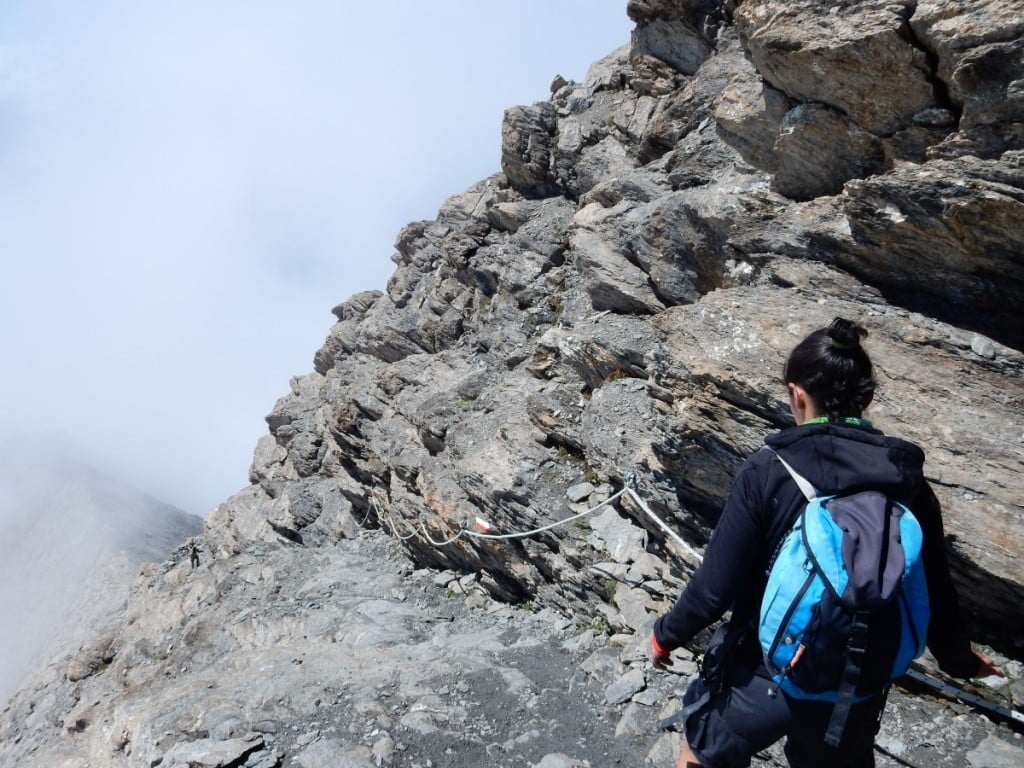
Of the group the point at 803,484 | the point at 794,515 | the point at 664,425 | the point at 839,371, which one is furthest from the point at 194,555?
the point at 839,371

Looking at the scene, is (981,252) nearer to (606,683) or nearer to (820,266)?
(820,266)

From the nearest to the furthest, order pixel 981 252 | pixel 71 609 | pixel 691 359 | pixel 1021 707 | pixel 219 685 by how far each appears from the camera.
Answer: pixel 1021 707, pixel 981 252, pixel 691 359, pixel 219 685, pixel 71 609

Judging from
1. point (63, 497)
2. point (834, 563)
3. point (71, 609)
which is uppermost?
point (834, 563)

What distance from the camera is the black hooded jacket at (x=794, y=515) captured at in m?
3.13

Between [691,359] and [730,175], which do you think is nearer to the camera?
[691,359]

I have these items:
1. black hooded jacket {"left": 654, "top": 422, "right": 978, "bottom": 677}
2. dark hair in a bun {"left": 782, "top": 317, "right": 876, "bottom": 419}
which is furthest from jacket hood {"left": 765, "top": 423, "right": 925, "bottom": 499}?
dark hair in a bun {"left": 782, "top": 317, "right": 876, "bottom": 419}

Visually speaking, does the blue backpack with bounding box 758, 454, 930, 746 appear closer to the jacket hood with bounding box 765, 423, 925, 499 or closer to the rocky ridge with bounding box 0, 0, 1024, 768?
the jacket hood with bounding box 765, 423, 925, 499

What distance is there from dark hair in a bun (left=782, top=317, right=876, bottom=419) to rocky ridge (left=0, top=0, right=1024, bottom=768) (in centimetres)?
460

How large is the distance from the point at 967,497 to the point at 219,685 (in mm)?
11015

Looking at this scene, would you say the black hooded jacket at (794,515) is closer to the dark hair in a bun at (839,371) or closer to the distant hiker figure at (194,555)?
the dark hair in a bun at (839,371)

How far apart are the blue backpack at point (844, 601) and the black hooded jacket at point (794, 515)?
0.10 meters

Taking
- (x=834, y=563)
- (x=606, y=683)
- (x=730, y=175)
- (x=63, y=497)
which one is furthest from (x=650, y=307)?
(x=63, y=497)

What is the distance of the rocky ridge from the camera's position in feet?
24.7

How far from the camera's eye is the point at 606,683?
8.78 m
